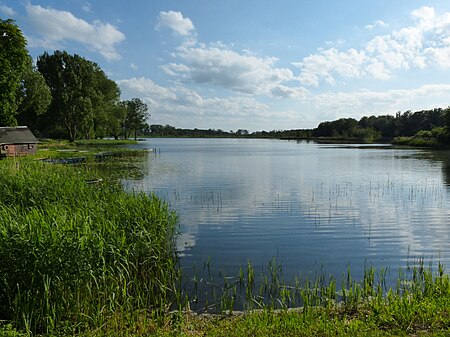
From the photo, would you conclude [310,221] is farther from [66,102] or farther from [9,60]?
[66,102]

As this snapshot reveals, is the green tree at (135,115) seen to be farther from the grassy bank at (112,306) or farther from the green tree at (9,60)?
the grassy bank at (112,306)

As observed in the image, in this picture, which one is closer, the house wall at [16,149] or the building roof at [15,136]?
the house wall at [16,149]

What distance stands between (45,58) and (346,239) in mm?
85953

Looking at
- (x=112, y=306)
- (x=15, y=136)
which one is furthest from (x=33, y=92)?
(x=112, y=306)

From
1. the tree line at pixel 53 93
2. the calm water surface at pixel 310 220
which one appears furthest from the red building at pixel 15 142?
the calm water surface at pixel 310 220

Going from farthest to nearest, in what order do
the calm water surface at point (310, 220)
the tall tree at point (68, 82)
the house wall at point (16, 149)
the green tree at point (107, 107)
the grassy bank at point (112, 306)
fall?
the green tree at point (107, 107) → the tall tree at point (68, 82) → the house wall at point (16, 149) → the calm water surface at point (310, 220) → the grassy bank at point (112, 306)

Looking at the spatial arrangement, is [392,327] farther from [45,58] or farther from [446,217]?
[45,58]

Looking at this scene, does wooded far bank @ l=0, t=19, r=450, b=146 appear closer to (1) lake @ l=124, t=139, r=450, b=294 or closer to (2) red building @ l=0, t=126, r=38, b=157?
(2) red building @ l=0, t=126, r=38, b=157

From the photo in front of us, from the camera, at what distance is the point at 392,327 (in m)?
6.71

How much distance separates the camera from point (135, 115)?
149 meters

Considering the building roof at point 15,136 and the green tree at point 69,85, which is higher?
the green tree at point 69,85

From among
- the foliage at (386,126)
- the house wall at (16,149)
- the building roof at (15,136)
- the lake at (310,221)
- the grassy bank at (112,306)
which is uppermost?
the foliage at (386,126)

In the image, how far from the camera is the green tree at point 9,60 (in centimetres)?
3822

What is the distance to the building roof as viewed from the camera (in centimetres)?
5165
